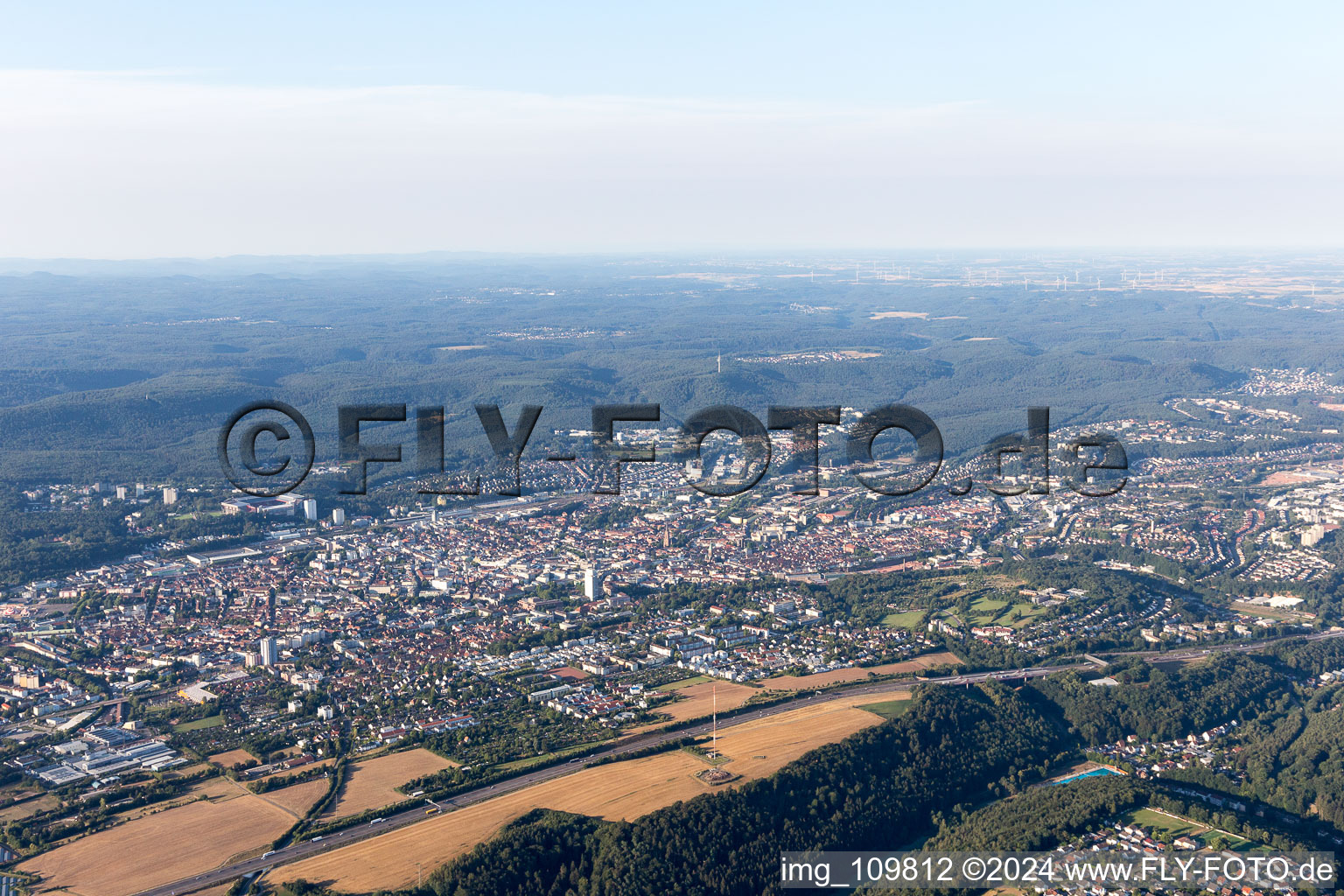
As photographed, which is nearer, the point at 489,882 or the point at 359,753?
the point at 489,882

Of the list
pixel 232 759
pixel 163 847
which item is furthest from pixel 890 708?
pixel 163 847

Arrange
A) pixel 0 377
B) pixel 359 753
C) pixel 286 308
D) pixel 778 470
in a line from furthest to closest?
pixel 286 308 → pixel 0 377 → pixel 778 470 → pixel 359 753

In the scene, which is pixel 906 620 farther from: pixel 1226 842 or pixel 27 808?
pixel 27 808

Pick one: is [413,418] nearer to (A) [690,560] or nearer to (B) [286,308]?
(A) [690,560]

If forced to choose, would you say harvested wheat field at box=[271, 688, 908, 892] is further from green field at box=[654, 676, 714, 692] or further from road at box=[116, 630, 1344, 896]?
green field at box=[654, 676, 714, 692]

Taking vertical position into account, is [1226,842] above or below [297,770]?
above

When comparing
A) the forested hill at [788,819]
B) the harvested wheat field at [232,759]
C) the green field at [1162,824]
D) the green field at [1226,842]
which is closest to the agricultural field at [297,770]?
the harvested wheat field at [232,759]

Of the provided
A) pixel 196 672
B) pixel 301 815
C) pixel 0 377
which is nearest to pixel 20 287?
pixel 0 377
